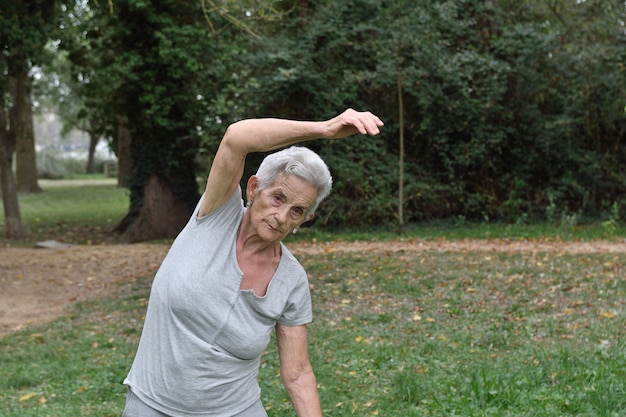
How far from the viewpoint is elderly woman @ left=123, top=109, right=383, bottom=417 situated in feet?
8.70

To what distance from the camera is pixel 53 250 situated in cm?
1517

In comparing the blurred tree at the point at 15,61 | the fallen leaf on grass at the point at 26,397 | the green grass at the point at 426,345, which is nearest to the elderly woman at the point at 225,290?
the green grass at the point at 426,345

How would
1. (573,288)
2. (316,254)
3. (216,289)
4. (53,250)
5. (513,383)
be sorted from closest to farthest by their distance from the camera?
(216,289)
(513,383)
(573,288)
(316,254)
(53,250)

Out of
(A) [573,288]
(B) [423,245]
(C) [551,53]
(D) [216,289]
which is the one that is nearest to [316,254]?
(B) [423,245]

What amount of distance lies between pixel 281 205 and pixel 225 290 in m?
0.33

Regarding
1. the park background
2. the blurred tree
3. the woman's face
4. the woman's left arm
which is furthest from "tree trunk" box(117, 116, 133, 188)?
the woman's face

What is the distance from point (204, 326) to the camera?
105 inches

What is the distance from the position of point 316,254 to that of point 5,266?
4976mm

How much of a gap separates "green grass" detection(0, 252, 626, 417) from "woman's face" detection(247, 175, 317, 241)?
8.57 ft

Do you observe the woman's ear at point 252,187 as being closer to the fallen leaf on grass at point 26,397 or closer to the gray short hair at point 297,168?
the gray short hair at point 297,168

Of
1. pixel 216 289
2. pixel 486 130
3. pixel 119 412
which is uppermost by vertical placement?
pixel 486 130

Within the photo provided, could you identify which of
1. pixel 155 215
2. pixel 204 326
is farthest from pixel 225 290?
pixel 155 215

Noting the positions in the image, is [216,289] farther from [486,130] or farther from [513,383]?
[486,130]

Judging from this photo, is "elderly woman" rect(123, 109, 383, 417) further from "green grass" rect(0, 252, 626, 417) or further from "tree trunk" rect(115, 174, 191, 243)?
"tree trunk" rect(115, 174, 191, 243)
